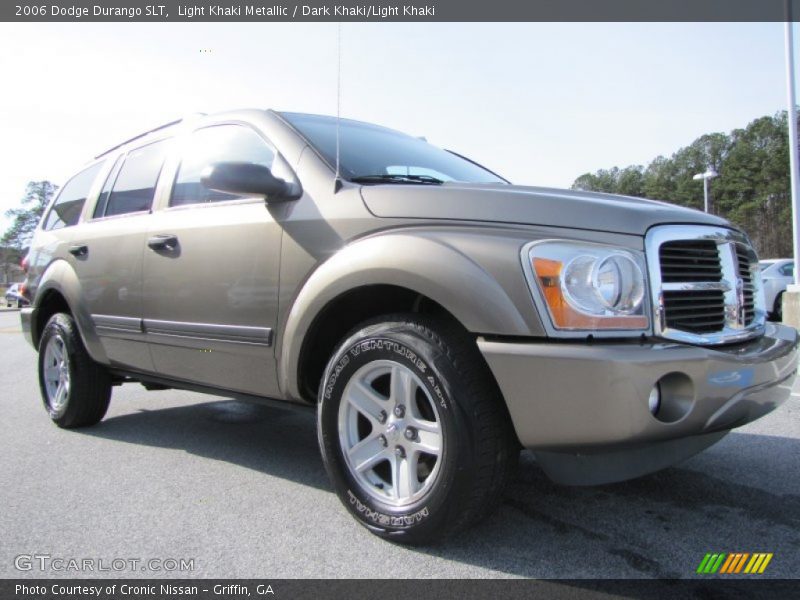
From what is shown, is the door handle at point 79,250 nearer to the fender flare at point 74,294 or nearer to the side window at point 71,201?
the fender flare at point 74,294

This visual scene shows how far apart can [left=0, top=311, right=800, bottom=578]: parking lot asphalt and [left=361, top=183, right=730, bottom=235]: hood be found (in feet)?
3.87

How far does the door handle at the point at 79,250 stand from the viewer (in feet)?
13.3

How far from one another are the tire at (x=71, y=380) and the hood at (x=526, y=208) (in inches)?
108

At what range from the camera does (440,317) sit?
7.69 feet

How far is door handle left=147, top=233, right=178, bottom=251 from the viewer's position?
3244 mm

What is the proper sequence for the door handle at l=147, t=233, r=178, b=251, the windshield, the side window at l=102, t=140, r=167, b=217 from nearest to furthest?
the windshield
the door handle at l=147, t=233, r=178, b=251
the side window at l=102, t=140, r=167, b=217

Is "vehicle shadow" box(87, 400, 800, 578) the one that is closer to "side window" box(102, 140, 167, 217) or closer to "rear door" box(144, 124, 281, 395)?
"rear door" box(144, 124, 281, 395)

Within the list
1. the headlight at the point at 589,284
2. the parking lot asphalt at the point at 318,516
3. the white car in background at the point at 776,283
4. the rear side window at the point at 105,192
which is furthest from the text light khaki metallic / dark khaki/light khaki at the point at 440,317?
the white car in background at the point at 776,283

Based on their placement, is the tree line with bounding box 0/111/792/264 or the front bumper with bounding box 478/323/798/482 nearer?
the front bumper with bounding box 478/323/798/482

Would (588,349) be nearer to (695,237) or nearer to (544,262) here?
(544,262)

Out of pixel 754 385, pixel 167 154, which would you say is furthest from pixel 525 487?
pixel 167 154

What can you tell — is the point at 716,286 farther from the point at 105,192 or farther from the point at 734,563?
the point at 105,192

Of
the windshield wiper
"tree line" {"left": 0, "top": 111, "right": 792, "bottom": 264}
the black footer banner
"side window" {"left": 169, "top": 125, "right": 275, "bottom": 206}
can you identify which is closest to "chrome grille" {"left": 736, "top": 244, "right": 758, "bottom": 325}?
the black footer banner

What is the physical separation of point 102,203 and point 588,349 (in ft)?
11.9
